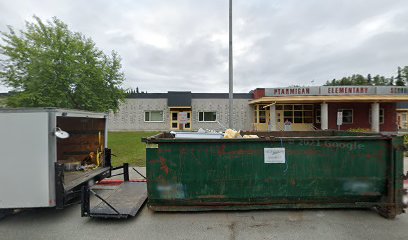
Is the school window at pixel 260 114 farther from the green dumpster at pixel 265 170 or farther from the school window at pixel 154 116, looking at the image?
the green dumpster at pixel 265 170

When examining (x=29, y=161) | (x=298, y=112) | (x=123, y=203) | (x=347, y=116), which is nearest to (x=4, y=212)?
(x=29, y=161)

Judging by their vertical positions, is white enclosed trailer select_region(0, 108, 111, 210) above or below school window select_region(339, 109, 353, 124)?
below

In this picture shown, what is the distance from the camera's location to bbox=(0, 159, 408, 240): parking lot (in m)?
3.70

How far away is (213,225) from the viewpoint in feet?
13.2

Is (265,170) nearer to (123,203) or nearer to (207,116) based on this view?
(123,203)

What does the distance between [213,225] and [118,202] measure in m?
2.15

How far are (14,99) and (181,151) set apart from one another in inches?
390

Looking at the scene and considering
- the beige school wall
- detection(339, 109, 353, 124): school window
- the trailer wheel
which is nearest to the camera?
the trailer wheel

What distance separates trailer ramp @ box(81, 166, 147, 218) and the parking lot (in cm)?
14

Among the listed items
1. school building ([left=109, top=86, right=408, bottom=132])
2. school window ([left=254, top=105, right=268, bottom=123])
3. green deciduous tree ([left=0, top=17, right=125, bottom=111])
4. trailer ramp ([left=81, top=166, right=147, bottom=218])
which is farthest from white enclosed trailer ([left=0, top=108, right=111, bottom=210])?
school window ([left=254, top=105, right=268, bottom=123])

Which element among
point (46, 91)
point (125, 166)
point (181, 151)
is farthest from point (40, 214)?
point (46, 91)

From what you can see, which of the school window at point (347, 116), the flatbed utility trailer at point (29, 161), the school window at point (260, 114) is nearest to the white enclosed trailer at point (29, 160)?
the flatbed utility trailer at point (29, 161)

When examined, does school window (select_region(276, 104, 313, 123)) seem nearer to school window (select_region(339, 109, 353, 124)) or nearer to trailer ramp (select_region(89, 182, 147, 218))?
school window (select_region(339, 109, 353, 124))

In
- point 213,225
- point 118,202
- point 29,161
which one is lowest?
point 213,225
